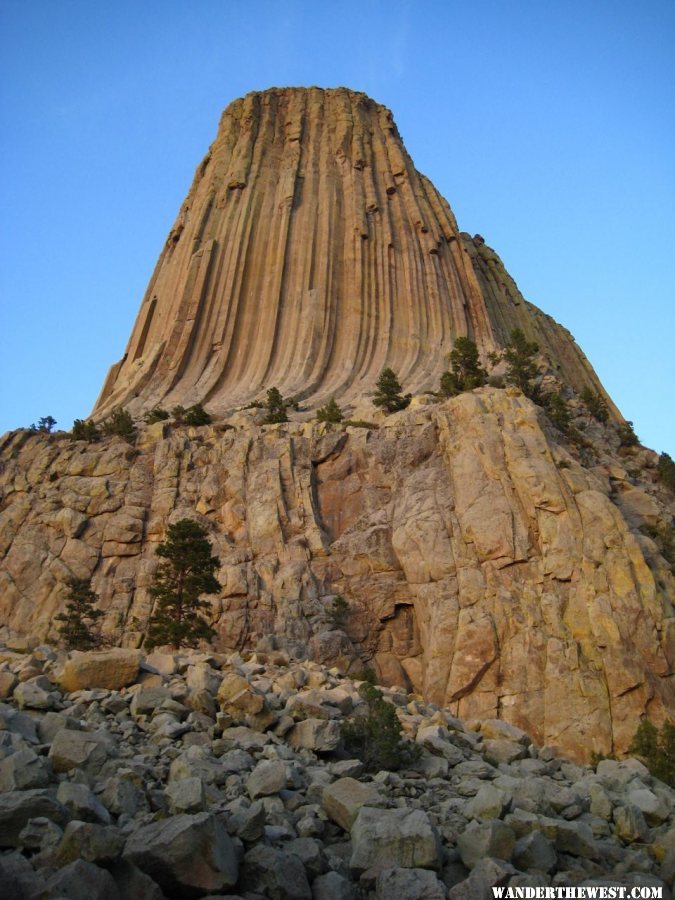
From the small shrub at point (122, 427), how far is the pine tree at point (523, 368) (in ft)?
79.9

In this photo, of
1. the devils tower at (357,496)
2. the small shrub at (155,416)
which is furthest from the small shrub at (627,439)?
the small shrub at (155,416)

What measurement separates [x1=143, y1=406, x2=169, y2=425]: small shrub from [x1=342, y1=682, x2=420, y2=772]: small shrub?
3498cm

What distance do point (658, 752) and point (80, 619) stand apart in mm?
23003

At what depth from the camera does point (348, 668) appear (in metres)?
33.0

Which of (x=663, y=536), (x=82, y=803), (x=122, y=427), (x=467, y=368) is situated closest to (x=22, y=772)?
(x=82, y=803)

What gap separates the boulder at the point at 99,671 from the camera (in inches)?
559

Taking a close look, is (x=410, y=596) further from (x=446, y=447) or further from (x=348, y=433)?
(x=348, y=433)

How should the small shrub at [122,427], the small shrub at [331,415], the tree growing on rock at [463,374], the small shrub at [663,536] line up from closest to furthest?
the small shrub at [663,536], the small shrub at [331,415], the small shrub at [122,427], the tree growing on rock at [463,374]

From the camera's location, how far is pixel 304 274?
60.3m

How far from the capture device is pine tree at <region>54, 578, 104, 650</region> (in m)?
30.9

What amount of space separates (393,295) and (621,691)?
39.8m

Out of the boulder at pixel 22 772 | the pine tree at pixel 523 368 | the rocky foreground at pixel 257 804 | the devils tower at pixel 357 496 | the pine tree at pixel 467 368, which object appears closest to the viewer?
the rocky foreground at pixel 257 804

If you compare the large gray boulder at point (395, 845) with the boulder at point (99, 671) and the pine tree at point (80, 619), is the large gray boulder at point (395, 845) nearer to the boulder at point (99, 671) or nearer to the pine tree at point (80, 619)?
the boulder at point (99, 671)

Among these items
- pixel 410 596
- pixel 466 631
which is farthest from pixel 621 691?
pixel 410 596
